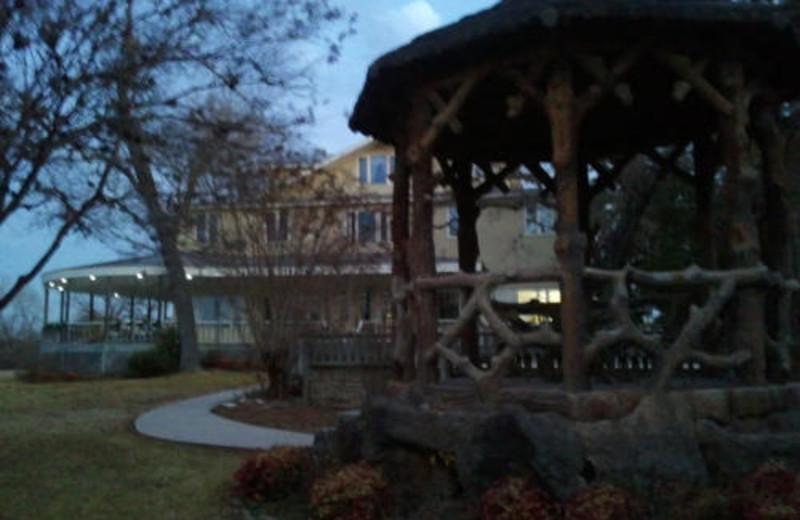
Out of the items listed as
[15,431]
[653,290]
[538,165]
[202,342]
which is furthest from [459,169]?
[202,342]

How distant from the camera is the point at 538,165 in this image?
1193 centimetres

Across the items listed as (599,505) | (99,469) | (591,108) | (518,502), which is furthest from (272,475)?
(591,108)

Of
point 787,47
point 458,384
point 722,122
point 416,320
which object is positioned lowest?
point 458,384

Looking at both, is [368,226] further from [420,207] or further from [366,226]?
[420,207]

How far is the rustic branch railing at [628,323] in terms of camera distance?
7156 millimetres

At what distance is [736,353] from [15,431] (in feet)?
36.9

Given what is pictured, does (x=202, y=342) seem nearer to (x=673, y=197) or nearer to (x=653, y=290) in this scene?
(x=673, y=197)

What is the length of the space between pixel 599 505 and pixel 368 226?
55.9 feet

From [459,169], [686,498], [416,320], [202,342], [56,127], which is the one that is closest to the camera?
[686,498]

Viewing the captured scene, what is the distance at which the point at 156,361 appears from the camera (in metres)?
28.1

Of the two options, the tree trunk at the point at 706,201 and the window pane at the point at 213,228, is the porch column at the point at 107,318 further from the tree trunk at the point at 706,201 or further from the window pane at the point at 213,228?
the tree trunk at the point at 706,201

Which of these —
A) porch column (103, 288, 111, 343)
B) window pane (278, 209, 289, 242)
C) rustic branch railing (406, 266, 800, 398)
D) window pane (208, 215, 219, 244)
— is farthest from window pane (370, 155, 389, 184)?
rustic branch railing (406, 266, 800, 398)

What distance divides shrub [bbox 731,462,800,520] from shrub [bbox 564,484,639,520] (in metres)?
0.74

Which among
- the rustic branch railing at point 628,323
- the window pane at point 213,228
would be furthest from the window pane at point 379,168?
the rustic branch railing at point 628,323
